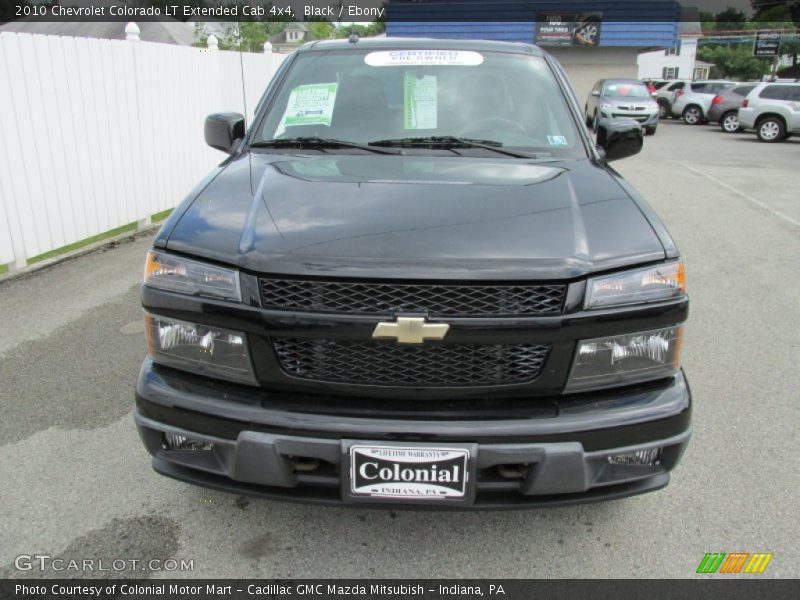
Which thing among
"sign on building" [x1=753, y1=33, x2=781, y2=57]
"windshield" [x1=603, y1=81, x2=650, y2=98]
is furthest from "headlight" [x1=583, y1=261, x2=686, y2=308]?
"sign on building" [x1=753, y1=33, x2=781, y2=57]

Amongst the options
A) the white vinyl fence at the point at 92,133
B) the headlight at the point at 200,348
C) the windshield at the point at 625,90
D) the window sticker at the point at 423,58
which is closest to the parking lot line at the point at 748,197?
the window sticker at the point at 423,58

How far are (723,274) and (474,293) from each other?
469 centimetres

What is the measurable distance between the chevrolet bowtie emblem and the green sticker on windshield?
1.57 meters

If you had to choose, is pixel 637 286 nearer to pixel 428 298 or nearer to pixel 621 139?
pixel 428 298

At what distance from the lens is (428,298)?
1.90 m

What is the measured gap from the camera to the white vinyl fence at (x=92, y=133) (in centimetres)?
518

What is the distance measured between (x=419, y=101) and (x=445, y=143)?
36 cm

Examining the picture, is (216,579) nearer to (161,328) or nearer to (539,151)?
(161,328)

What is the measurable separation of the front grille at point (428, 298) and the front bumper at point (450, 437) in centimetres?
32

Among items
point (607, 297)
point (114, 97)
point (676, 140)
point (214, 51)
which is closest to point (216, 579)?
point (607, 297)

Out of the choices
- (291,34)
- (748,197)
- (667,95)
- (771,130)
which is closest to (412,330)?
(748,197)

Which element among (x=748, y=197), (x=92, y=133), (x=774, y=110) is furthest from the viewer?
(x=774, y=110)

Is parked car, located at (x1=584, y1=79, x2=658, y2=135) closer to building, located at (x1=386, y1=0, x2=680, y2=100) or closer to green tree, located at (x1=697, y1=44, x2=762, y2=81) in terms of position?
building, located at (x1=386, y1=0, x2=680, y2=100)

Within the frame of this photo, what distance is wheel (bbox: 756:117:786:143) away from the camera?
18.4 m
